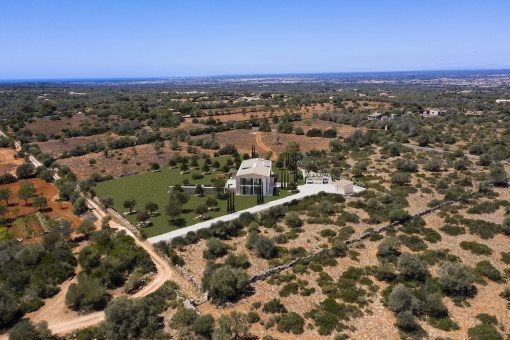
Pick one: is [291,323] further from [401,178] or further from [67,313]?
[401,178]

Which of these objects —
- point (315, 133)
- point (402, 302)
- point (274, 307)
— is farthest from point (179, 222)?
point (315, 133)

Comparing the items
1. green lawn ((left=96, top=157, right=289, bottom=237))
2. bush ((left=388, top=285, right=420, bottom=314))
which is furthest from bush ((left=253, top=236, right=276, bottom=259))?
bush ((left=388, top=285, right=420, bottom=314))

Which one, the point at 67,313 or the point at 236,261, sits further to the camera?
the point at 236,261

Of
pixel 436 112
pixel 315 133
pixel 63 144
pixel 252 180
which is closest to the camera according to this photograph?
pixel 252 180

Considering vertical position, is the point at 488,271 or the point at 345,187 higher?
the point at 345,187

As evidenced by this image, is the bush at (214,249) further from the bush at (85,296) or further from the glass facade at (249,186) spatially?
the glass facade at (249,186)

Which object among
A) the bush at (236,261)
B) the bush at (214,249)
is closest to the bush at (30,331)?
the bush at (214,249)

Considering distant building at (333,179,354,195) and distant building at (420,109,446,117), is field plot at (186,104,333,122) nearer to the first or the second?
distant building at (420,109,446,117)
